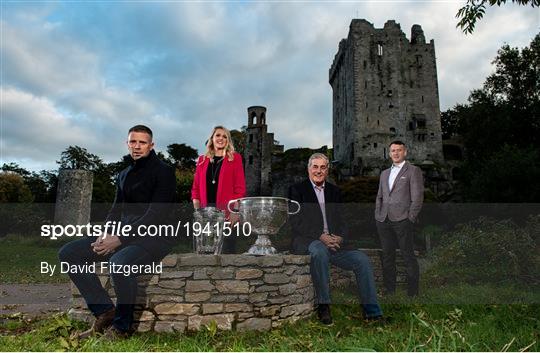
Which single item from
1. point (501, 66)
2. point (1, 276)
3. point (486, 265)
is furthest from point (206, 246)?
point (501, 66)

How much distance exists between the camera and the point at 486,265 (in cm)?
772

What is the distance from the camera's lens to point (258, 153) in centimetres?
4472

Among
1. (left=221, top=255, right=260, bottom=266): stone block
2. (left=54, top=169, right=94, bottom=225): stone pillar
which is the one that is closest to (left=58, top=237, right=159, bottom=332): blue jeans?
(left=221, top=255, right=260, bottom=266): stone block

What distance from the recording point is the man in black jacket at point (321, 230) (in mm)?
4730

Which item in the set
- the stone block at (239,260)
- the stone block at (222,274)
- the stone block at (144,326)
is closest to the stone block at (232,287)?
the stone block at (222,274)

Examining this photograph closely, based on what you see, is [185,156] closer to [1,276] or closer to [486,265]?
[1,276]

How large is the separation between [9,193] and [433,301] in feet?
110

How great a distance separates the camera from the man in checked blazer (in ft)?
19.6

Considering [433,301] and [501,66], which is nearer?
[433,301]

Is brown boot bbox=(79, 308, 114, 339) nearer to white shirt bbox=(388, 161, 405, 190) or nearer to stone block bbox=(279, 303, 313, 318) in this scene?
stone block bbox=(279, 303, 313, 318)

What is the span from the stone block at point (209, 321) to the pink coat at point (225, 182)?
1.39 meters

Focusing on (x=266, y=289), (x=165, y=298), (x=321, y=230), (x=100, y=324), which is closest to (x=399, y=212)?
(x=321, y=230)

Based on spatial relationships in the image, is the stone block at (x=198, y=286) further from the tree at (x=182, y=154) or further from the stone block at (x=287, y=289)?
the tree at (x=182, y=154)

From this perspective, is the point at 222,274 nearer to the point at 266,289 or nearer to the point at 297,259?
the point at 266,289
